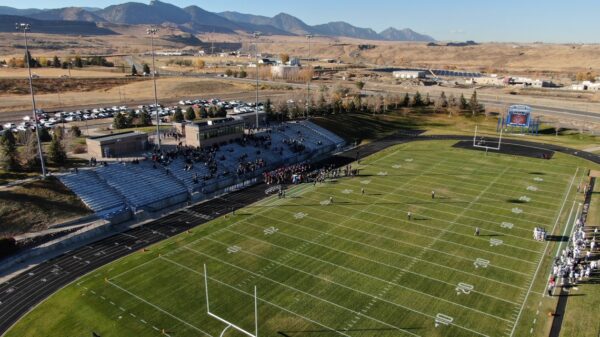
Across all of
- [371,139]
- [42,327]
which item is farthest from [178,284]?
[371,139]

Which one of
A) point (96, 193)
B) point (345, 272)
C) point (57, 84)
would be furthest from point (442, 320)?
point (57, 84)

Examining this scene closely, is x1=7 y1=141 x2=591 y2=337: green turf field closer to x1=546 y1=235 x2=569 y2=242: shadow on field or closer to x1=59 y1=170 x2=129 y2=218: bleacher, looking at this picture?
x1=546 y1=235 x2=569 y2=242: shadow on field

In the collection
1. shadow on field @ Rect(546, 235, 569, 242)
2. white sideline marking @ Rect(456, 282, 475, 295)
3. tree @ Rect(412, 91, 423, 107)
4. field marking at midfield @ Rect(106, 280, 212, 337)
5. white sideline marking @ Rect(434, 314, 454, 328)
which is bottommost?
field marking at midfield @ Rect(106, 280, 212, 337)

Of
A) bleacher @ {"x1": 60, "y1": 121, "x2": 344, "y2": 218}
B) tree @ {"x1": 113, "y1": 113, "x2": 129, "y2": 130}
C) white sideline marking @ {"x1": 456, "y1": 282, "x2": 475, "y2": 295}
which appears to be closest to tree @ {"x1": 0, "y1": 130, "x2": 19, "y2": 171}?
bleacher @ {"x1": 60, "y1": 121, "x2": 344, "y2": 218}

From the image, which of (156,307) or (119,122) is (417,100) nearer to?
(119,122)

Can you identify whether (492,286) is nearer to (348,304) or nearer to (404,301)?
(404,301)

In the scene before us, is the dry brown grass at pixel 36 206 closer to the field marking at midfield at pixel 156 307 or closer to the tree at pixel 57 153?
the tree at pixel 57 153
